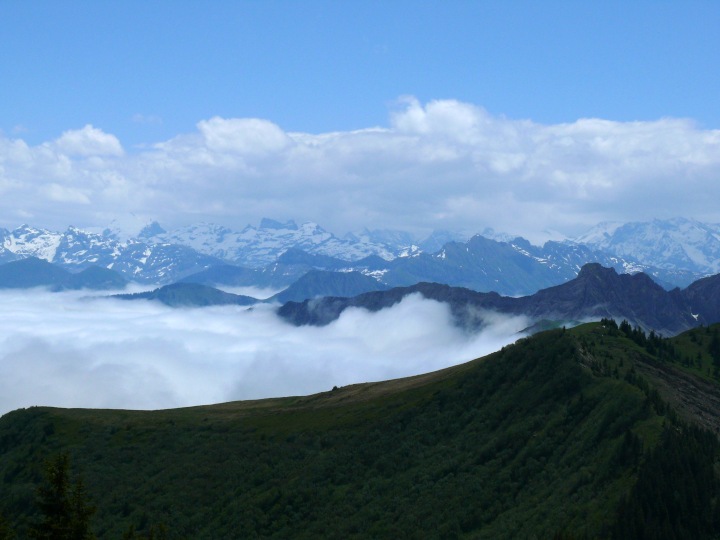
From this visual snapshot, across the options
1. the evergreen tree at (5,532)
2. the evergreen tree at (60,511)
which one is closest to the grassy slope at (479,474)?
the evergreen tree at (60,511)

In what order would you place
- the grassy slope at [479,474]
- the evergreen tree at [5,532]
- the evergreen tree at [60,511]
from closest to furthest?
the evergreen tree at [60,511]
the evergreen tree at [5,532]
the grassy slope at [479,474]

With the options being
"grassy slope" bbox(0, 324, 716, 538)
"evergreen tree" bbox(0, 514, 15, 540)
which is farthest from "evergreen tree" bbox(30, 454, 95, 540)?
"grassy slope" bbox(0, 324, 716, 538)

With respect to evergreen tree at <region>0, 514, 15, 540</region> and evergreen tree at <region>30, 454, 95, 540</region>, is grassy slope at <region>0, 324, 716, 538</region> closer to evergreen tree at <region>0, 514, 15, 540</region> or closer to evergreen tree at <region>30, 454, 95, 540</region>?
evergreen tree at <region>30, 454, 95, 540</region>

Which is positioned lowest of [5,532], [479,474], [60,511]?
[479,474]

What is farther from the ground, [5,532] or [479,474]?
[5,532]

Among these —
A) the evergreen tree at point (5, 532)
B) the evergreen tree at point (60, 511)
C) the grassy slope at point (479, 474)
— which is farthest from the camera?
the grassy slope at point (479, 474)

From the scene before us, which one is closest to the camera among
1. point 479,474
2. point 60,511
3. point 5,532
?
point 60,511

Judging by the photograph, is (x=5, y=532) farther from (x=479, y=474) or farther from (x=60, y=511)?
(x=479, y=474)

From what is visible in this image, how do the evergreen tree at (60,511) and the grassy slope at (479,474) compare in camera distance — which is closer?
the evergreen tree at (60,511)

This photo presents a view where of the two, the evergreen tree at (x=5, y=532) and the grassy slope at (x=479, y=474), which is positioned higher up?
the evergreen tree at (x=5, y=532)

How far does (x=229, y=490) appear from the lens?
193 metres

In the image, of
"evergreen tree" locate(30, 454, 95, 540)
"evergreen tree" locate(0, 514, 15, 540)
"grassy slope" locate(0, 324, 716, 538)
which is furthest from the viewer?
"grassy slope" locate(0, 324, 716, 538)

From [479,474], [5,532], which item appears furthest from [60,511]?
[479,474]

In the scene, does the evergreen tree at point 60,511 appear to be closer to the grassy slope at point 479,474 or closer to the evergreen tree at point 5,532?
the evergreen tree at point 5,532
